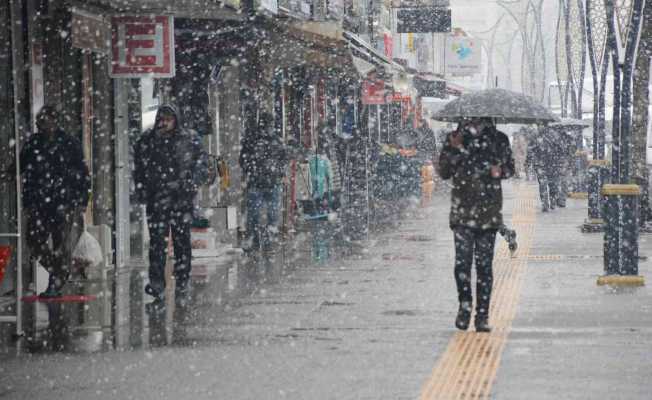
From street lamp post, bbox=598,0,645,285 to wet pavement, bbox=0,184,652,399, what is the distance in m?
0.36

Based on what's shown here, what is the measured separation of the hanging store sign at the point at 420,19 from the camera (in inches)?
1591

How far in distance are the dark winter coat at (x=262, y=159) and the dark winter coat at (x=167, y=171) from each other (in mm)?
6215

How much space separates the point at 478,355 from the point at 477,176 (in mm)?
2017

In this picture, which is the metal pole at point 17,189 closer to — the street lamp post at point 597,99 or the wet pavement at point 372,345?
the wet pavement at point 372,345

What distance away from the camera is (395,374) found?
970cm

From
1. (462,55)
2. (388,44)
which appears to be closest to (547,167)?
(388,44)

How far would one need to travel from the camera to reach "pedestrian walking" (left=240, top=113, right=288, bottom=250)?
20.8 meters

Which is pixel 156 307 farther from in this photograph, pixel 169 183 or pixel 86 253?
pixel 86 253

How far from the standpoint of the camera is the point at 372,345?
11.0 m

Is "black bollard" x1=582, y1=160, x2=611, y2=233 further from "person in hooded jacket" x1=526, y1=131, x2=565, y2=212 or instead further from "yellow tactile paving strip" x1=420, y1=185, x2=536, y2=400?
"yellow tactile paving strip" x1=420, y1=185, x2=536, y2=400

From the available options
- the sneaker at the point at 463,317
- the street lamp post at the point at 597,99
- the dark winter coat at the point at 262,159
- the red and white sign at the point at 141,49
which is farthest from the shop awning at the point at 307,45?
the sneaker at the point at 463,317

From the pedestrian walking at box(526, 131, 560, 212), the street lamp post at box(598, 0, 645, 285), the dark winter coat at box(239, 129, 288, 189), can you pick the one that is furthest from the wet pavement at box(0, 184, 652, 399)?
the pedestrian walking at box(526, 131, 560, 212)

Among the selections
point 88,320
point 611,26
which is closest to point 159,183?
point 88,320

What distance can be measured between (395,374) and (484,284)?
258 centimetres
